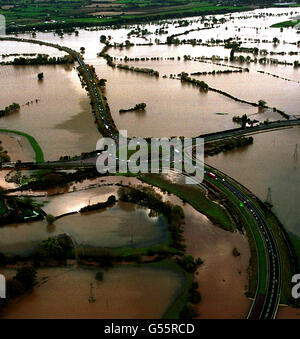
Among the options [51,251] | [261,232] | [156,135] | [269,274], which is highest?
[156,135]

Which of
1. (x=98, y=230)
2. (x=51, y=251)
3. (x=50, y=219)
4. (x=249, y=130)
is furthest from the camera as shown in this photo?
(x=249, y=130)

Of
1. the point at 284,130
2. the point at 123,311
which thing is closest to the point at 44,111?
the point at 284,130

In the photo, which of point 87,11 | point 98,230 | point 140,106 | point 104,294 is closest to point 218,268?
point 104,294

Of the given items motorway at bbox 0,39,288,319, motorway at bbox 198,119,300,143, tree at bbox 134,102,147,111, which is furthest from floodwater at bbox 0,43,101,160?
motorway at bbox 198,119,300,143

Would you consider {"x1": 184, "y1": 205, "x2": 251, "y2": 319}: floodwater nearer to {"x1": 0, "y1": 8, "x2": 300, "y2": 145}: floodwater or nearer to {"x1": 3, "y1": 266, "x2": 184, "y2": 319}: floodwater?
{"x1": 3, "y1": 266, "x2": 184, "y2": 319}: floodwater

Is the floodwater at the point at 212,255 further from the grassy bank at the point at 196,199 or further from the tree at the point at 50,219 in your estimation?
the tree at the point at 50,219

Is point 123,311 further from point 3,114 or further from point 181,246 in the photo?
point 3,114

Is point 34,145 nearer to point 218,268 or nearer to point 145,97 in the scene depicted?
point 145,97
